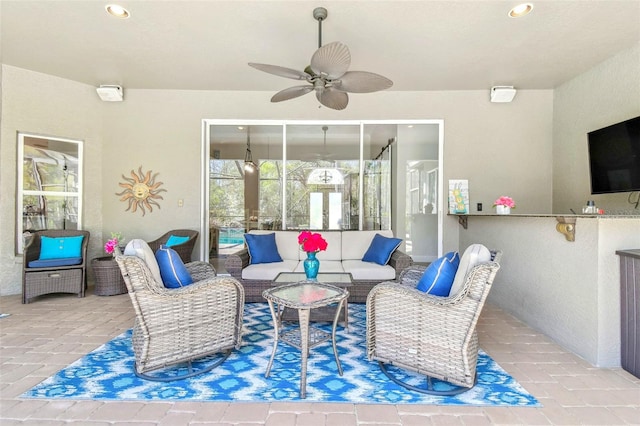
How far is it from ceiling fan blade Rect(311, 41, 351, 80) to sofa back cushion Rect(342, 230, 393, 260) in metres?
2.32

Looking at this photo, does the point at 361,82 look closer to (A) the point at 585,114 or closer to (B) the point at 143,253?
(B) the point at 143,253

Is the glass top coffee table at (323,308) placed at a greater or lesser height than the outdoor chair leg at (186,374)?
greater

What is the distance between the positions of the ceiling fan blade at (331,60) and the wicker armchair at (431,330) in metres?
1.73

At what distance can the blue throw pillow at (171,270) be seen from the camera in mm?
2262

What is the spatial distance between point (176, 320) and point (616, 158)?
461cm

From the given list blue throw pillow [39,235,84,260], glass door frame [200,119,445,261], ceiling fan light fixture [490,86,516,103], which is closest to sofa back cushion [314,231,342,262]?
glass door frame [200,119,445,261]

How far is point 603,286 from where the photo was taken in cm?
230

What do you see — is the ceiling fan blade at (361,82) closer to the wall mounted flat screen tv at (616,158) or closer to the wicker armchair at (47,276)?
the wall mounted flat screen tv at (616,158)

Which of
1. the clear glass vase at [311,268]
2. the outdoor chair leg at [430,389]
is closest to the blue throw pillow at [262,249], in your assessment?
the clear glass vase at [311,268]

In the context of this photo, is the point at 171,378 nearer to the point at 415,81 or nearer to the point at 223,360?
the point at 223,360

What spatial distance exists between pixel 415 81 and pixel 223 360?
4.29m

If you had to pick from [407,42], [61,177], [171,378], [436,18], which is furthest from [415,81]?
[61,177]

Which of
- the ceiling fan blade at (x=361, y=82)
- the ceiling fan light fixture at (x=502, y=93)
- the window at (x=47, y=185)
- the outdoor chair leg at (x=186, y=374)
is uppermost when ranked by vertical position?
the ceiling fan light fixture at (x=502, y=93)

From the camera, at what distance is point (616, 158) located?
336 cm
